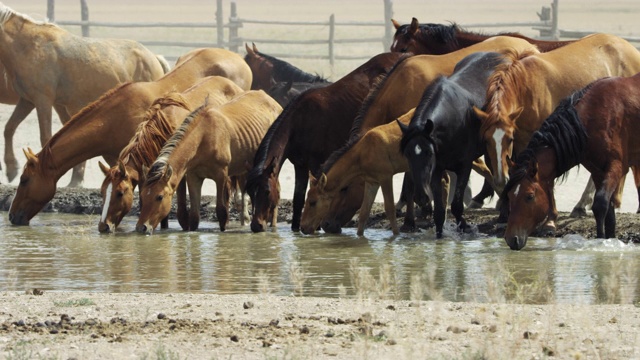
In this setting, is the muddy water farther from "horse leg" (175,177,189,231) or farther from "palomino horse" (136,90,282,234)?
"palomino horse" (136,90,282,234)

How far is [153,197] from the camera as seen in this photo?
1206 cm

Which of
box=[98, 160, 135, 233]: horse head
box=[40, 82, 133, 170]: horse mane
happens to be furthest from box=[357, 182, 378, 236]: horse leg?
box=[40, 82, 133, 170]: horse mane

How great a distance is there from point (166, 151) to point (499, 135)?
3066 mm

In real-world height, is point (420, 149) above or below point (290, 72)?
above

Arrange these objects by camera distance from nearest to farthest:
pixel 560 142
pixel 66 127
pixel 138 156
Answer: pixel 560 142 < pixel 138 156 < pixel 66 127

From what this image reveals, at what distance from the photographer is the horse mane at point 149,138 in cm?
1255

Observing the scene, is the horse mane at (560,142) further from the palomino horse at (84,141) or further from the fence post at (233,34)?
the fence post at (233,34)

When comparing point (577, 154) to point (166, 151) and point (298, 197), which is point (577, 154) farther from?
point (166, 151)

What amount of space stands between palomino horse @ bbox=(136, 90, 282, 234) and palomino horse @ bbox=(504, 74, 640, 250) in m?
3.07

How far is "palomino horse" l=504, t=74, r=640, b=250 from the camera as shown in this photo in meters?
10.7

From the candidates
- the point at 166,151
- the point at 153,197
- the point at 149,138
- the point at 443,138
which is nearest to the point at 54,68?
the point at 149,138

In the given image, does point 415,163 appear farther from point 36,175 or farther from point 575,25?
point 575,25

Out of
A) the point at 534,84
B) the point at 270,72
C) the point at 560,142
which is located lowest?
the point at 270,72

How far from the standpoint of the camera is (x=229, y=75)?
15586 millimetres
